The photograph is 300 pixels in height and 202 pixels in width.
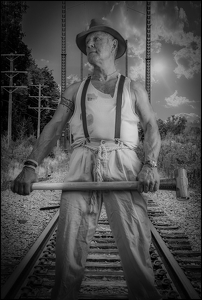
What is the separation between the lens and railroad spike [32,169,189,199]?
63.1 inches

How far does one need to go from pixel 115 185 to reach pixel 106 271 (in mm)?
1087

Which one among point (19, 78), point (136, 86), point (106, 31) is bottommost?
point (136, 86)

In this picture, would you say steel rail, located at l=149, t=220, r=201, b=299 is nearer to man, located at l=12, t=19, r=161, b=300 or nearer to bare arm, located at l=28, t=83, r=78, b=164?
man, located at l=12, t=19, r=161, b=300

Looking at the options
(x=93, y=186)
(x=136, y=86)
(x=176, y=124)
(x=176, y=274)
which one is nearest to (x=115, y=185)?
(x=93, y=186)

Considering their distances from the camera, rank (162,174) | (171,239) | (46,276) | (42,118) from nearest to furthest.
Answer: (46,276), (171,239), (42,118), (162,174)

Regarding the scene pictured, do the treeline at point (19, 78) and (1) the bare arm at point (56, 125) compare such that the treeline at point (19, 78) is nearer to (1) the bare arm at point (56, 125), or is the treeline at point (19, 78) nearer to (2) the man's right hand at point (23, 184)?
(1) the bare arm at point (56, 125)

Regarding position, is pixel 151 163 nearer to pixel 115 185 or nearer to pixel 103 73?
pixel 115 185

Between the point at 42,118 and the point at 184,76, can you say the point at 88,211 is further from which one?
the point at 42,118

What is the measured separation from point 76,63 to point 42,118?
2357 millimetres

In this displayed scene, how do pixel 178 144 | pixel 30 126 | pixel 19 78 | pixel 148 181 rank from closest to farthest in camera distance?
pixel 148 181, pixel 30 126, pixel 19 78, pixel 178 144

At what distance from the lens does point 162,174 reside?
7.23 metres

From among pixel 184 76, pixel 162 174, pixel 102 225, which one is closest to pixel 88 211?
pixel 102 225

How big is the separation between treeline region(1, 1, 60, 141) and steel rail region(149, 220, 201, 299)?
4.26 m

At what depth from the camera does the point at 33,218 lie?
400 centimetres
